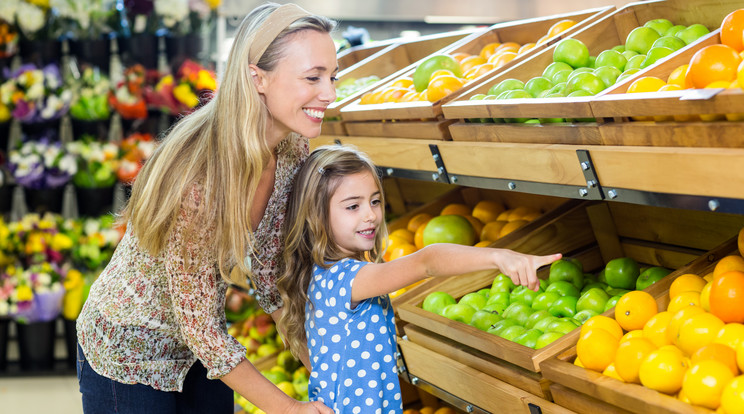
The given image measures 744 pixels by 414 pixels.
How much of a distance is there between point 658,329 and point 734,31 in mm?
606

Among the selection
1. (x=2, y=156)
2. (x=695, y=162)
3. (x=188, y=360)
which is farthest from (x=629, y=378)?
(x=2, y=156)

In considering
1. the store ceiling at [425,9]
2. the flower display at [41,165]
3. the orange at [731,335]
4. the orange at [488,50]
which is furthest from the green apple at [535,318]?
the flower display at [41,165]

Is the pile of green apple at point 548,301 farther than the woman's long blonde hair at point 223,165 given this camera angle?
Yes

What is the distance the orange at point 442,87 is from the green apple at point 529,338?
71 cm

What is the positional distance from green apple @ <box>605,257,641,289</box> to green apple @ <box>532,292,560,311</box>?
0.15 meters

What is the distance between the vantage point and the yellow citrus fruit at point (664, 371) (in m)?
1.30

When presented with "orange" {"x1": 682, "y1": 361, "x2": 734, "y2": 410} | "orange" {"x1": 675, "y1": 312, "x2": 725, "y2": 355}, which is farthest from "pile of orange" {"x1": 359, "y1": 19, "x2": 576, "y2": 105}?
"orange" {"x1": 682, "y1": 361, "x2": 734, "y2": 410}

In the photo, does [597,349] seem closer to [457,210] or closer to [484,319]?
[484,319]

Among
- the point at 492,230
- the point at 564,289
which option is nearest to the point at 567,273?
the point at 564,289

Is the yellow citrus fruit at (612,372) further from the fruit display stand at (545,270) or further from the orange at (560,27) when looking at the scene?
the orange at (560,27)

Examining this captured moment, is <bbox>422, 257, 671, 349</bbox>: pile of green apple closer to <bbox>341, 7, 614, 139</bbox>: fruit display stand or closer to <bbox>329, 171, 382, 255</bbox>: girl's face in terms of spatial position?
<bbox>329, 171, 382, 255</bbox>: girl's face

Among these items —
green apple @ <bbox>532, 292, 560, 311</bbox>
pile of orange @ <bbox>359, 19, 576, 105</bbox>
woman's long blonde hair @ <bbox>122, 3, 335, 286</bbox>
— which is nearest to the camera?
woman's long blonde hair @ <bbox>122, 3, 335, 286</bbox>

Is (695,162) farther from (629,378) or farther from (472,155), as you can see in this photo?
(472,155)

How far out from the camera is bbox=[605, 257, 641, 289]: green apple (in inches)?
77.5
